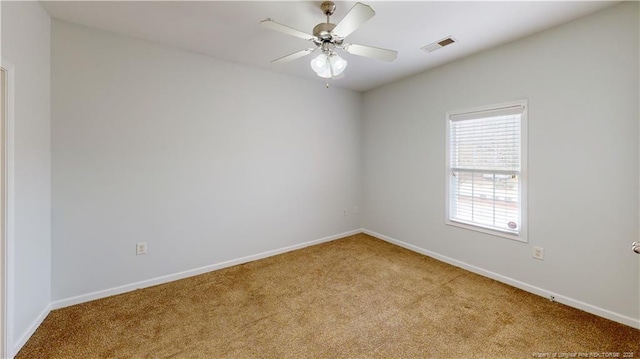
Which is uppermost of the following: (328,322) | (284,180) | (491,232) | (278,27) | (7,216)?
(278,27)

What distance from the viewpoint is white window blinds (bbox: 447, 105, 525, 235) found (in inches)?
106

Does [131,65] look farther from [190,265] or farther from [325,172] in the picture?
[325,172]

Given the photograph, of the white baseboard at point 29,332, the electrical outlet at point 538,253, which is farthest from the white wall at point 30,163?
the electrical outlet at point 538,253

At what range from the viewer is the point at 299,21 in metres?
2.25

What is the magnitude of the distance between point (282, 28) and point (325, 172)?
2619 millimetres

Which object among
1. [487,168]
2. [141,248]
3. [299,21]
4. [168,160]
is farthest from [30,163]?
[487,168]

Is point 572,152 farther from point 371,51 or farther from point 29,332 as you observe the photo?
point 29,332

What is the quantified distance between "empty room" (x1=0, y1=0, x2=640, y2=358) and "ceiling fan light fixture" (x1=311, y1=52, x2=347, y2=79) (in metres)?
0.03

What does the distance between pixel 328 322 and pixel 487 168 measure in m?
2.42

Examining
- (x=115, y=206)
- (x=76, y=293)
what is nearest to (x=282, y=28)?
(x=115, y=206)

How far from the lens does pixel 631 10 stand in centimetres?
199

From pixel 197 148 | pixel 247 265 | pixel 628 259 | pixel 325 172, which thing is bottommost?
pixel 247 265

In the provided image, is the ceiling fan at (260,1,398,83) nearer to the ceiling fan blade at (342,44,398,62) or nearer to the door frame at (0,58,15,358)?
the ceiling fan blade at (342,44,398,62)

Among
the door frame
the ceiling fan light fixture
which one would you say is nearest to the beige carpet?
the door frame
